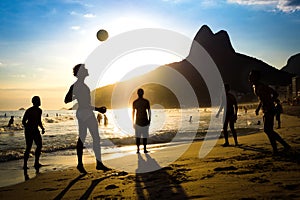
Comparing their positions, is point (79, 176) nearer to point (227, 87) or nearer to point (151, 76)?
point (227, 87)

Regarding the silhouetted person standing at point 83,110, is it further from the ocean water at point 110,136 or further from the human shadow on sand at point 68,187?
the ocean water at point 110,136

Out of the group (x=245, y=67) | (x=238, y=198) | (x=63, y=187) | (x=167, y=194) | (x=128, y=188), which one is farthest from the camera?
(x=245, y=67)

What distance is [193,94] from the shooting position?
18700 centimetres

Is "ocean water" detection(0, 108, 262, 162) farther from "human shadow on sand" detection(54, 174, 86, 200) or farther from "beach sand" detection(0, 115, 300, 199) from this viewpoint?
"beach sand" detection(0, 115, 300, 199)

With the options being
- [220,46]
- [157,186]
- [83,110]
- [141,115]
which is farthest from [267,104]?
[220,46]

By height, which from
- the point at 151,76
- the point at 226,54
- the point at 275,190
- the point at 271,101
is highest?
the point at 226,54

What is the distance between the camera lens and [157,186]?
531 centimetres

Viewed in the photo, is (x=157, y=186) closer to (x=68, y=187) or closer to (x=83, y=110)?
(x=68, y=187)

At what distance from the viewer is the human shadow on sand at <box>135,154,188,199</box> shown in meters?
4.66

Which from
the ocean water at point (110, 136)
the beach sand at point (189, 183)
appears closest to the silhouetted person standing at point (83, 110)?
the beach sand at point (189, 183)

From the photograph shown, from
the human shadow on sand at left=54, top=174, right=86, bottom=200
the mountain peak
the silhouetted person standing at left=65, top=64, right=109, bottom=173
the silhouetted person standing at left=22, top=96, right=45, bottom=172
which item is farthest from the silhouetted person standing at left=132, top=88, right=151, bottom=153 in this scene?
the mountain peak

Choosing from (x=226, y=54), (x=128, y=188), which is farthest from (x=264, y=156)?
(x=226, y=54)

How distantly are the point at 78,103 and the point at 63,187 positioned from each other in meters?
2.24

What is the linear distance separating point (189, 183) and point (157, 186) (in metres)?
0.57
